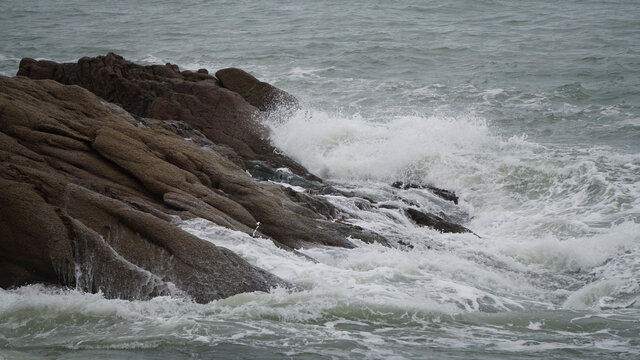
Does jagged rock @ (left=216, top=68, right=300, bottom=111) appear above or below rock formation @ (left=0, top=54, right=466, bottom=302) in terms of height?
above

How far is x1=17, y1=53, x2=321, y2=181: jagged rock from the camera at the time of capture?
15328mm

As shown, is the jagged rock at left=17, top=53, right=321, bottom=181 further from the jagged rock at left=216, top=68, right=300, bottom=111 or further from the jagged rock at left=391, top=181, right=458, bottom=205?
the jagged rock at left=391, top=181, right=458, bottom=205

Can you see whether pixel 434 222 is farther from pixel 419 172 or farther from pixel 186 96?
→ pixel 186 96

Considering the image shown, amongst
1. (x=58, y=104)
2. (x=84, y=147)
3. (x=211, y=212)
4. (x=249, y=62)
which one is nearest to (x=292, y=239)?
(x=211, y=212)

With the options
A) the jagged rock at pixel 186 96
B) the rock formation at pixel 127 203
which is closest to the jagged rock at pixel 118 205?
the rock formation at pixel 127 203

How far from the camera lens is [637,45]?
24.4m

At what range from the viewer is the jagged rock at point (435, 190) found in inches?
580

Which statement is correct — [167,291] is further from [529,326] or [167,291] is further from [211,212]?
[529,326]

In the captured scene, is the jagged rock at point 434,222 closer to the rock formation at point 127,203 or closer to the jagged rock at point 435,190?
the rock formation at point 127,203

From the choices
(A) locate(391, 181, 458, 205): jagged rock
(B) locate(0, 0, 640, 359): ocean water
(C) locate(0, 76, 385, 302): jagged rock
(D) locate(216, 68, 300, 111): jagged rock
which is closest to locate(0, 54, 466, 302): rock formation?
(C) locate(0, 76, 385, 302): jagged rock

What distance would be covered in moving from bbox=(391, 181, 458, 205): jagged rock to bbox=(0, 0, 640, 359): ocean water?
256mm

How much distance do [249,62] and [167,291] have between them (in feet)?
59.5

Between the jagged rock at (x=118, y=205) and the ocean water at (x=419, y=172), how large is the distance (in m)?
0.31

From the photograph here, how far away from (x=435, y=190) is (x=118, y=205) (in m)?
7.63
